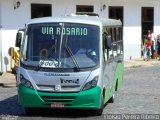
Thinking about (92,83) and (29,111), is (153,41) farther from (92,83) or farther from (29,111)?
(92,83)

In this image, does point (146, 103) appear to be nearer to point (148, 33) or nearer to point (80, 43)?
point (80, 43)

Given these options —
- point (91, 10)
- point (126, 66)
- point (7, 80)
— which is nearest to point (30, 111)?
point (7, 80)

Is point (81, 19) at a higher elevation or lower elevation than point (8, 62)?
higher

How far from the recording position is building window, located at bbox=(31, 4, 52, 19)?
27078 mm

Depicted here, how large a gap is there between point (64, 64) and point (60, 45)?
510 mm

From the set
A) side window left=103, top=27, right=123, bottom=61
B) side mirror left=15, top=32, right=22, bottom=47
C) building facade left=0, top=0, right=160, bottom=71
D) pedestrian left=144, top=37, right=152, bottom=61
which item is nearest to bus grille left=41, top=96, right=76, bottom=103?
side window left=103, top=27, right=123, bottom=61

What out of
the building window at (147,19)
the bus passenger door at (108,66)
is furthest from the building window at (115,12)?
the bus passenger door at (108,66)

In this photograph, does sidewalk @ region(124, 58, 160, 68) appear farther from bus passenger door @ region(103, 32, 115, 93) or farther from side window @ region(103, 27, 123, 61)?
bus passenger door @ region(103, 32, 115, 93)

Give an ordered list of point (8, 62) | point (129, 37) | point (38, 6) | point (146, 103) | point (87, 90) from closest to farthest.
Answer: point (87, 90) → point (146, 103) → point (8, 62) → point (38, 6) → point (129, 37)

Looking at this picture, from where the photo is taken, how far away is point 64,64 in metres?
12.6

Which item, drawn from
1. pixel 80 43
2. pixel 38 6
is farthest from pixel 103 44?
pixel 38 6

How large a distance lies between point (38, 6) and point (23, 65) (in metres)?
14.9

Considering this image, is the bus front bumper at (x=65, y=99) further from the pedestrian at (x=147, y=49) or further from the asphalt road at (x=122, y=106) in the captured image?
the pedestrian at (x=147, y=49)

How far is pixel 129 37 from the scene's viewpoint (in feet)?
108
